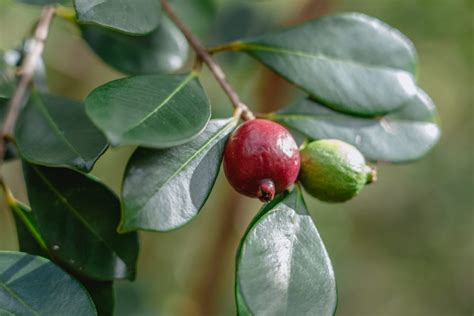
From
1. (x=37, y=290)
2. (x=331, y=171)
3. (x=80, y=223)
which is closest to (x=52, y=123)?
(x=80, y=223)

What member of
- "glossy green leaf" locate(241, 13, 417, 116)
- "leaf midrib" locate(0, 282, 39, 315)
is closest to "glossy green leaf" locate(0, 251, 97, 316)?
"leaf midrib" locate(0, 282, 39, 315)

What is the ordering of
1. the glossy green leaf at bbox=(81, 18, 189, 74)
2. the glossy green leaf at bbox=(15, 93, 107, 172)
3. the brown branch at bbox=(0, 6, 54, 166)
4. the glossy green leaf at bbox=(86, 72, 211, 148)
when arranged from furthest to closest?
the glossy green leaf at bbox=(81, 18, 189, 74), the brown branch at bbox=(0, 6, 54, 166), the glossy green leaf at bbox=(15, 93, 107, 172), the glossy green leaf at bbox=(86, 72, 211, 148)

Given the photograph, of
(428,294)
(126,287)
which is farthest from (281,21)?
(428,294)

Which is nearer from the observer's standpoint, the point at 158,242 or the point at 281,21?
the point at 281,21

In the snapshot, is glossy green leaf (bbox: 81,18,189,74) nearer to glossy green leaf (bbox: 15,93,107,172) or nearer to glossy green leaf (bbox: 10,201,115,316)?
glossy green leaf (bbox: 15,93,107,172)

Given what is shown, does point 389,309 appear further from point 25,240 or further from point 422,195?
point 25,240

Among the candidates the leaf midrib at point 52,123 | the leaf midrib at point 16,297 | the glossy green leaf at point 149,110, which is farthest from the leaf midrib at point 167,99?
the leaf midrib at point 16,297
